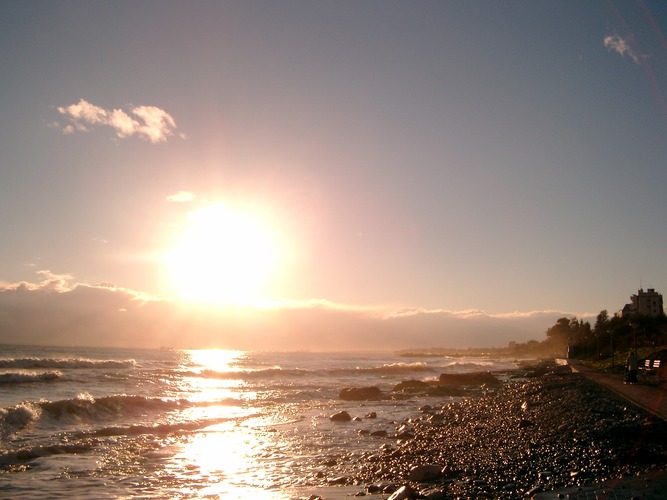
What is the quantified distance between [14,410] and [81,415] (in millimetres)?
3272

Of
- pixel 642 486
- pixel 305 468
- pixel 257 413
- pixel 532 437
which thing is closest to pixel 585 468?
pixel 642 486

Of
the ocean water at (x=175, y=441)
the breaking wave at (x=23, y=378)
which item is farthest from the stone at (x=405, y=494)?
the breaking wave at (x=23, y=378)

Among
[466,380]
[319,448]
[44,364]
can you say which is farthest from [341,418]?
[44,364]

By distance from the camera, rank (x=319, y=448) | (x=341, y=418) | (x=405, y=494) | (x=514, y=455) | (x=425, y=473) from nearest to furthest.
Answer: (x=405, y=494) → (x=425, y=473) → (x=514, y=455) → (x=319, y=448) → (x=341, y=418)

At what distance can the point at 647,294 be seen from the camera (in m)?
148

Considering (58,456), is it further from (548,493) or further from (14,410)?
(548,493)

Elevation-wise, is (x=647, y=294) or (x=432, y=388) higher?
(x=647, y=294)

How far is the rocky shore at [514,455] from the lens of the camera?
10175 millimetres

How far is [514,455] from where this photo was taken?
1288 cm

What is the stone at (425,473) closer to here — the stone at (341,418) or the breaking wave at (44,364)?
the stone at (341,418)

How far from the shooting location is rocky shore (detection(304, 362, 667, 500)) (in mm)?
10175

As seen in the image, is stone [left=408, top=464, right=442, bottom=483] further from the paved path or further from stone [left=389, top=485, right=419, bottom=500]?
the paved path

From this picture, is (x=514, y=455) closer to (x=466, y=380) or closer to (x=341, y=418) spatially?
(x=341, y=418)

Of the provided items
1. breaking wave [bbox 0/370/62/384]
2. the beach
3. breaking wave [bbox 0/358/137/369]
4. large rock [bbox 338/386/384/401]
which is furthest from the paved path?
breaking wave [bbox 0/358/137/369]
